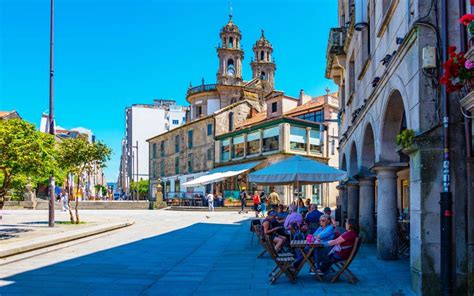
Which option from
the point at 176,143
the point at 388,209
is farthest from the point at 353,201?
the point at 176,143

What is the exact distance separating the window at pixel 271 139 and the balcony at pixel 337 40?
19971 mm

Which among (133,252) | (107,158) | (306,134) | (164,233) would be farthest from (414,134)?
(306,134)

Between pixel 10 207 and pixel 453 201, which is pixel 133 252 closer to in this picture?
pixel 453 201

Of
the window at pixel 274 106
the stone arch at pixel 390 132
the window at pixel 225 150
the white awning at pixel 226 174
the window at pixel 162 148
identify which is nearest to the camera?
the stone arch at pixel 390 132

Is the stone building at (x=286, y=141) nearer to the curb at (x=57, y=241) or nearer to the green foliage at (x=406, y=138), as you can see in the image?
the curb at (x=57, y=241)

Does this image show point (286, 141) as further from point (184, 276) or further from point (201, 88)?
point (184, 276)

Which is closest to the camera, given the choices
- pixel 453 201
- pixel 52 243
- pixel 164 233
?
pixel 453 201

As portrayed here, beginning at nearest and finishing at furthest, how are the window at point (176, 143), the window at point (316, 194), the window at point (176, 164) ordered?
the window at point (316, 194), the window at point (176, 164), the window at point (176, 143)

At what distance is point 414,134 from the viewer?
22.3 ft

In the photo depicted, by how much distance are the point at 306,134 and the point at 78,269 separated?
102ft

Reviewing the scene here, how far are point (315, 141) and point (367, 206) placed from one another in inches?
1070

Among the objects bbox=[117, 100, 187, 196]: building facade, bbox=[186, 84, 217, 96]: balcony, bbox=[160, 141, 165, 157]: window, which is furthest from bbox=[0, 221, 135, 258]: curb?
bbox=[117, 100, 187, 196]: building facade

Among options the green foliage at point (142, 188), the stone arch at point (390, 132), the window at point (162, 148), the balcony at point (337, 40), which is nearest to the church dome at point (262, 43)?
the window at point (162, 148)

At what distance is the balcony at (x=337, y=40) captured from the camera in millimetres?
17542
